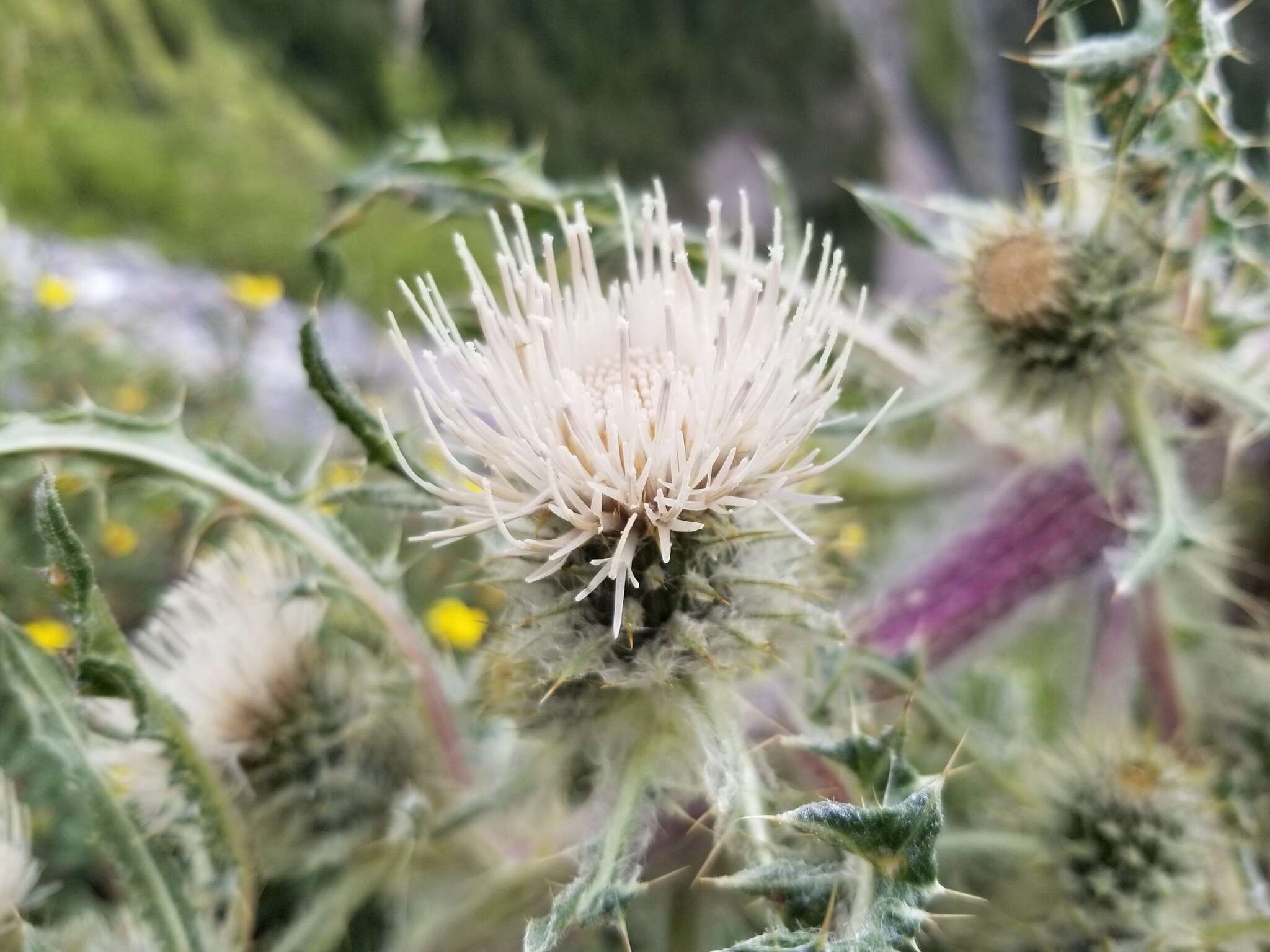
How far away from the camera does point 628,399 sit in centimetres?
86

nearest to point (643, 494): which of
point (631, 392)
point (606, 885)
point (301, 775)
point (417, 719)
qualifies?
point (631, 392)

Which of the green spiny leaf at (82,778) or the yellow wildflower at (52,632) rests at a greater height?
the yellow wildflower at (52,632)

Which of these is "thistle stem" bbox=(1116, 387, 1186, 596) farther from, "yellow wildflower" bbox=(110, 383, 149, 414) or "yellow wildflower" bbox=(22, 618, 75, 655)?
"yellow wildflower" bbox=(110, 383, 149, 414)

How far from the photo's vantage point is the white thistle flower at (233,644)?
128 centimetres

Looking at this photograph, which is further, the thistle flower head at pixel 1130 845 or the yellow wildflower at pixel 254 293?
the yellow wildflower at pixel 254 293

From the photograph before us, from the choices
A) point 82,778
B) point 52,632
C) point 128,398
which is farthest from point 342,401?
point 128,398

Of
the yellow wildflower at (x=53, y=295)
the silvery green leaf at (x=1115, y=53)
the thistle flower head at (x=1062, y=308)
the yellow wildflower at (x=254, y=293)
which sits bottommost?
the thistle flower head at (x=1062, y=308)

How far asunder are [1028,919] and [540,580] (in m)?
0.91

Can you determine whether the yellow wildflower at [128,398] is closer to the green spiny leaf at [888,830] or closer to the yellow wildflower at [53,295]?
the yellow wildflower at [53,295]

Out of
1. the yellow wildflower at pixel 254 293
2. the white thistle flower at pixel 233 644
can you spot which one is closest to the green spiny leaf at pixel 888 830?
the white thistle flower at pixel 233 644

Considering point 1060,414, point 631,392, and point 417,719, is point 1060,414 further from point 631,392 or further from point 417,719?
point 417,719

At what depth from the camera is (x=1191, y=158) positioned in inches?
46.0

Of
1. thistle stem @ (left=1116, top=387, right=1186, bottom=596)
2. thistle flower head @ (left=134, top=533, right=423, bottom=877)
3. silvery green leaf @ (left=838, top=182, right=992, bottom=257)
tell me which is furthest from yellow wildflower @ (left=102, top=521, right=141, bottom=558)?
thistle stem @ (left=1116, top=387, right=1186, bottom=596)

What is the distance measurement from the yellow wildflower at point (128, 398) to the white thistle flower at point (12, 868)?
2.28 metres
